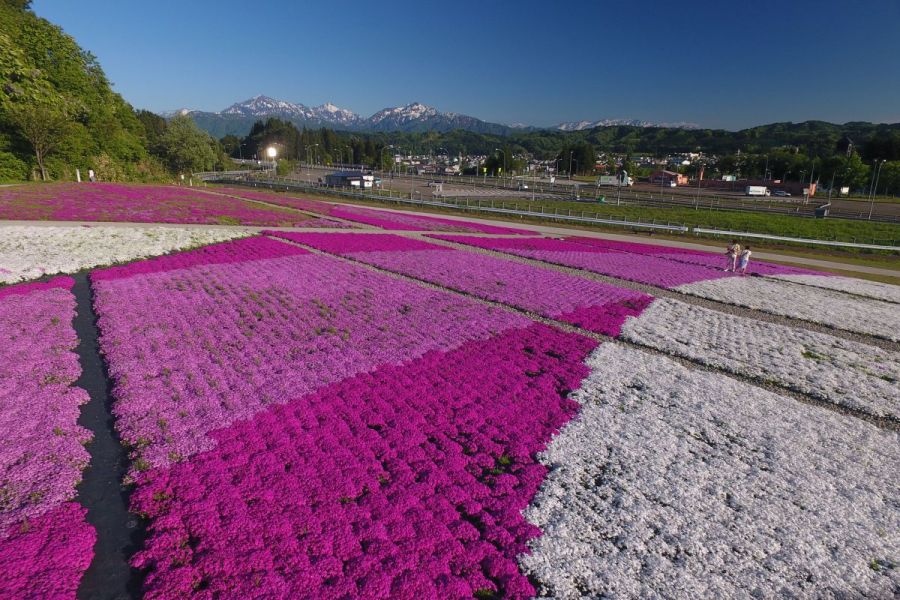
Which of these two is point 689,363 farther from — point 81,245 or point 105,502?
point 81,245

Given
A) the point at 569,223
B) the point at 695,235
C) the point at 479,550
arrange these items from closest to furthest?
the point at 479,550 < the point at 695,235 < the point at 569,223

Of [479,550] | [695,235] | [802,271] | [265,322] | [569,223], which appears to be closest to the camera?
[479,550]

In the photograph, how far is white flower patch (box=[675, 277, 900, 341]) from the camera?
21.9m

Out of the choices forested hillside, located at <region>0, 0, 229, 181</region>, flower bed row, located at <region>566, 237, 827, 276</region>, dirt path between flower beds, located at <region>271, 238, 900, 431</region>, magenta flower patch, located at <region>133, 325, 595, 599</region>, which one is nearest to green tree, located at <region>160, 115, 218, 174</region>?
forested hillside, located at <region>0, 0, 229, 181</region>

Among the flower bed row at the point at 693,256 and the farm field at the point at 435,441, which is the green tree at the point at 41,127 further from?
the flower bed row at the point at 693,256

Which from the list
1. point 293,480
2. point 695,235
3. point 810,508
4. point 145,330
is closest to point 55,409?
point 145,330

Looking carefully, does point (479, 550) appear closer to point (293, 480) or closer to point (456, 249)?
point (293, 480)

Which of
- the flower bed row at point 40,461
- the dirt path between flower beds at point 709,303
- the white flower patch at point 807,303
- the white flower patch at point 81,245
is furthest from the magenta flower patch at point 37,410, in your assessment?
the white flower patch at point 807,303

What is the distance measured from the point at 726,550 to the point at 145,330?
17326 mm

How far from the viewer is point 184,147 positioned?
338ft

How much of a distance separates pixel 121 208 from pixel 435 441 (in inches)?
1667

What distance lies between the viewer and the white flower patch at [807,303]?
2189 centimetres

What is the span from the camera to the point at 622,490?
976 centimetres

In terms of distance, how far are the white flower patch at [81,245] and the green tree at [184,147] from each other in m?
80.8
